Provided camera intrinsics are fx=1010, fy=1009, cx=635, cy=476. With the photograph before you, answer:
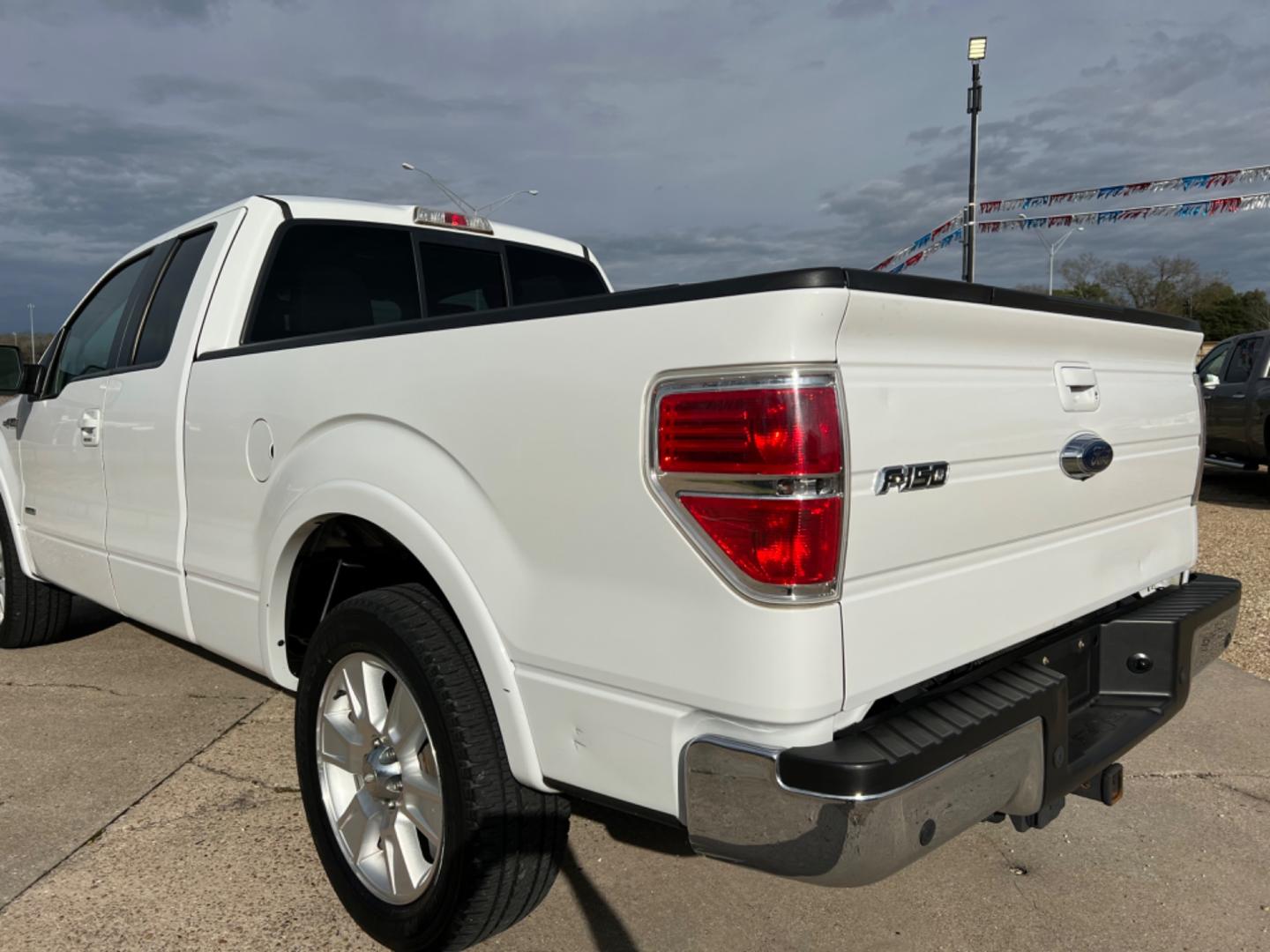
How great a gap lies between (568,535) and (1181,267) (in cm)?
6042

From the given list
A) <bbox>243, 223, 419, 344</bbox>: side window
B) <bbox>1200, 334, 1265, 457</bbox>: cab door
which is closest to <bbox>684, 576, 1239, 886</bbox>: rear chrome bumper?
<bbox>243, 223, 419, 344</bbox>: side window

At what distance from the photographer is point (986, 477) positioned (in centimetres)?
206

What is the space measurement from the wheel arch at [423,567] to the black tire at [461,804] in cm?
6

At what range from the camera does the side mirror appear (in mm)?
4473

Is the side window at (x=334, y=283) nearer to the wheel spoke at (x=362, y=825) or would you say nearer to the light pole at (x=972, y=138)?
the wheel spoke at (x=362, y=825)

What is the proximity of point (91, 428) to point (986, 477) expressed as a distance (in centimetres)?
334

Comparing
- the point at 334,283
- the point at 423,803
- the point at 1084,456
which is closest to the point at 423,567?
the point at 423,803

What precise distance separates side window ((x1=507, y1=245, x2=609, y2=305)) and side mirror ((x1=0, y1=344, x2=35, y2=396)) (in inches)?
87.9

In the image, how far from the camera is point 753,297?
1.71 m

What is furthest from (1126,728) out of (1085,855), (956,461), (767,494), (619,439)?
(619,439)

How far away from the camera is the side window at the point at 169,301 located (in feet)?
11.8

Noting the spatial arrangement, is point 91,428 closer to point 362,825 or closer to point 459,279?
point 459,279

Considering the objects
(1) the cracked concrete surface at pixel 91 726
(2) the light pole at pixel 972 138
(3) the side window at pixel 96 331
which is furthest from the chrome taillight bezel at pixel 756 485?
(2) the light pole at pixel 972 138

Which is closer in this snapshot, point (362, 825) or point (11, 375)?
point (362, 825)
